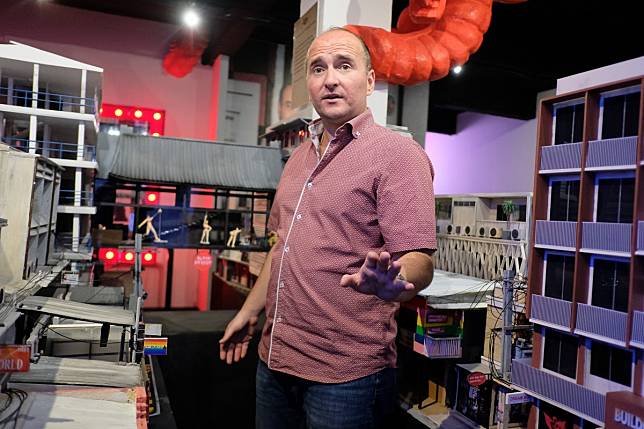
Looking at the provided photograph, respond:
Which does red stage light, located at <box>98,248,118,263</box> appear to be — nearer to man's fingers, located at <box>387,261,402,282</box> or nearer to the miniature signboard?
the miniature signboard

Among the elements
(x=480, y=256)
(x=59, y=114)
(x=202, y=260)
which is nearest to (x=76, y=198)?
(x=59, y=114)

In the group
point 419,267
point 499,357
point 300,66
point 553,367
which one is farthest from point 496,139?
point 419,267

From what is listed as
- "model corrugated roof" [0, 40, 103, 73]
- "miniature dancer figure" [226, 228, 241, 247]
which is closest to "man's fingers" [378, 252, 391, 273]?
"model corrugated roof" [0, 40, 103, 73]

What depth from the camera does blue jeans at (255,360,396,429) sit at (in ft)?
5.92

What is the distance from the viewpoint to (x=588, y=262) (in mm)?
4117

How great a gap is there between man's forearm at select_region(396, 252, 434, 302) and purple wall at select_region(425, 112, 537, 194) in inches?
434

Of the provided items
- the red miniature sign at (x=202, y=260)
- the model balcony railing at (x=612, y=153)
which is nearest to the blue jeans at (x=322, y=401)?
the model balcony railing at (x=612, y=153)

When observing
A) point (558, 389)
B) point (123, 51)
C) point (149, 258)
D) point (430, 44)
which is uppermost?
point (123, 51)

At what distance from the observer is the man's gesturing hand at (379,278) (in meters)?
1.32

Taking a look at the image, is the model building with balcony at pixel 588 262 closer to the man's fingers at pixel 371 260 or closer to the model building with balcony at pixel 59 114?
the man's fingers at pixel 371 260

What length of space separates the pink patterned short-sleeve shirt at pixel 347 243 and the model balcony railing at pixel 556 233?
2.78 meters

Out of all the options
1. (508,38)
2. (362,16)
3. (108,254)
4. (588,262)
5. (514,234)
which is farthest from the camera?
(508,38)

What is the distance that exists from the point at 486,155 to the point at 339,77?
12.4 meters

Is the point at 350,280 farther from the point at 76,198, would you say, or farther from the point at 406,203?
the point at 76,198
